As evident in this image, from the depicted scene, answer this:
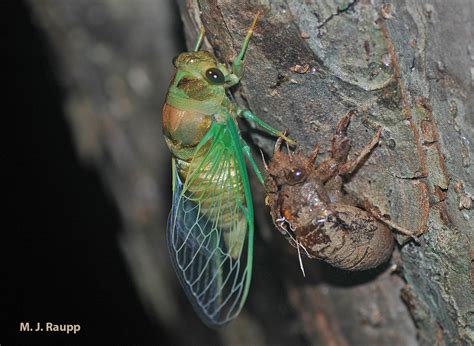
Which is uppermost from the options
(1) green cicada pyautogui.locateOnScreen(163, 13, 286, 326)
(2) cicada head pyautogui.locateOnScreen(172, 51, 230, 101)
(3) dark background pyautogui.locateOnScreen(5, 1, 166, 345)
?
(2) cicada head pyautogui.locateOnScreen(172, 51, 230, 101)

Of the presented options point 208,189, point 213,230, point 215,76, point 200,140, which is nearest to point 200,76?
point 215,76

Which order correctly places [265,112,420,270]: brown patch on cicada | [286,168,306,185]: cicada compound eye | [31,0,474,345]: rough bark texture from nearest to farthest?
[31,0,474,345]: rough bark texture < [265,112,420,270]: brown patch on cicada < [286,168,306,185]: cicada compound eye

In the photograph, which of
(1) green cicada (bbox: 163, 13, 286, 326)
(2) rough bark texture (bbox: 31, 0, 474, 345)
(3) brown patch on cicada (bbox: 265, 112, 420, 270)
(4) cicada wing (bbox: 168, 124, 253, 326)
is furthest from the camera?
(4) cicada wing (bbox: 168, 124, 253, 326)

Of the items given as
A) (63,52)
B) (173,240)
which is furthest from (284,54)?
(63,52)

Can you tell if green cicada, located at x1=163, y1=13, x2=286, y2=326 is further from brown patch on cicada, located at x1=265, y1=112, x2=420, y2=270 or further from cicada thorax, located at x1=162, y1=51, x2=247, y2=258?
brown patch on cicada, located at x1=265, y1=112, x2=420, y2=270

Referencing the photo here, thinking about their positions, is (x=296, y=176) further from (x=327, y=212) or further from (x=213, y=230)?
(x=213, y=230)

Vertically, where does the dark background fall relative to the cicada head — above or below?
below

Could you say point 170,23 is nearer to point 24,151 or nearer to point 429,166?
point 24,151

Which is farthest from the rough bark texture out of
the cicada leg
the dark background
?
the dark background
